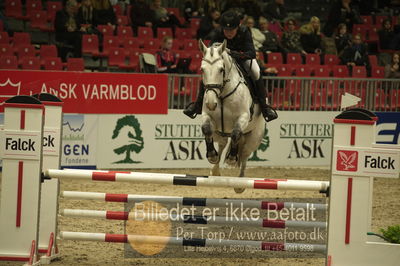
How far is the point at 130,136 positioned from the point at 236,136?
543cm

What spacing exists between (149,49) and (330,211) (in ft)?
33.0

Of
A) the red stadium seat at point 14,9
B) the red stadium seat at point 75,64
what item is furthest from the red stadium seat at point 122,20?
the red stadium seat at point 75,64

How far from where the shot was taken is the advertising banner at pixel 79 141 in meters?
12.6

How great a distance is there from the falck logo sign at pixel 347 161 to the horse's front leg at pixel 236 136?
197 cm

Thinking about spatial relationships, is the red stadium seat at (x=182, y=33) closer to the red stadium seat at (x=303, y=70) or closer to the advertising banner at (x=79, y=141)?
the red stadium seat at (x=303, y=70)

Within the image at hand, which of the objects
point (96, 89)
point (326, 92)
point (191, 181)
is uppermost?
point (326, 92)

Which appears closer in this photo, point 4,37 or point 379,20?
point 4,37

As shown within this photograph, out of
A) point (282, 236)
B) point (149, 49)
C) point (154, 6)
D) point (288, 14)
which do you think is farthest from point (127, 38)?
point (282, 236)

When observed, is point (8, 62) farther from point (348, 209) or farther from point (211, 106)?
point (348, 209)

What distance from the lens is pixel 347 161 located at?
627cm

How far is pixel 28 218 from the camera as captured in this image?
6773 mm

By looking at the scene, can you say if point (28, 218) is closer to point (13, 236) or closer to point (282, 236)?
point (13, 236)

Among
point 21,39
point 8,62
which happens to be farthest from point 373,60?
point 8,62

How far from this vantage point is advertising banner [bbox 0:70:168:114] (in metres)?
12.1
